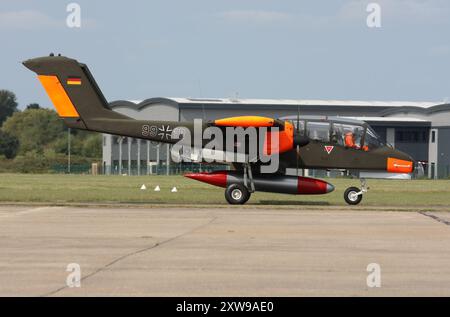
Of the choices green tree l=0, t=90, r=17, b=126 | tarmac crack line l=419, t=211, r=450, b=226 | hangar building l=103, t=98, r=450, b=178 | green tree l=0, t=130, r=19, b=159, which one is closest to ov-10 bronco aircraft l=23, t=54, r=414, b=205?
tarmac crack line l=419, t=211, r=450, b=226

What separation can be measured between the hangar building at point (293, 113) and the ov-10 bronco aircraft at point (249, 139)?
150ft

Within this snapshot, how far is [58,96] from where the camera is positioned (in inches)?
1085

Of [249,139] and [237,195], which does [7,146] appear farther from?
[249,139]

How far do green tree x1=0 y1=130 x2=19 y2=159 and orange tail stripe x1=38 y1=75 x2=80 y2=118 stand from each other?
112 metres

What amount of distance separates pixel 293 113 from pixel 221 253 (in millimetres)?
61569

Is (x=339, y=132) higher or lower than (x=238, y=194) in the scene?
higher

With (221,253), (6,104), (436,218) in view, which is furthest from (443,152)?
Result: (6,104)

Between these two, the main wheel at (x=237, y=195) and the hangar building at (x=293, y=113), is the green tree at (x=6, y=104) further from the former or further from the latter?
the main wheel at (x=237, y=195)

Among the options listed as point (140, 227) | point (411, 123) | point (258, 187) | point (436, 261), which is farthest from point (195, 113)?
point (436, 261)

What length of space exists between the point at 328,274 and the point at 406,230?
6984 millimetres

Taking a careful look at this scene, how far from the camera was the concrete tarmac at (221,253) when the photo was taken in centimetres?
1081
